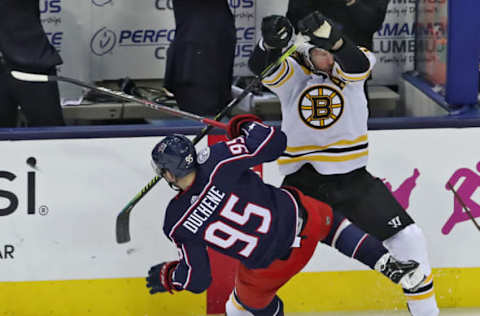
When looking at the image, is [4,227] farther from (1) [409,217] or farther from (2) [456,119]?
(2) [456,119]

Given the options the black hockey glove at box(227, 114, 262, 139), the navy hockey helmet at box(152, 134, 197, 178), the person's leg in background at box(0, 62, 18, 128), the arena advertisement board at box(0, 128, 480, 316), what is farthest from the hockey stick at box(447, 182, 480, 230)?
the person's leg in background at box(0, 62, 18, 128)

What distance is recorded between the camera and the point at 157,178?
3867 mm

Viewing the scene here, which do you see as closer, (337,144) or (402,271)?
(402,271)

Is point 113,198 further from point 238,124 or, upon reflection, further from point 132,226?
point 238,124

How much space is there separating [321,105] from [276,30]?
0.42 metres

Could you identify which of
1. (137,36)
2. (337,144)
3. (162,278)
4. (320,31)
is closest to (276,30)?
(320,31)

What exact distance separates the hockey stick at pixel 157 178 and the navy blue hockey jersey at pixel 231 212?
0.26 m

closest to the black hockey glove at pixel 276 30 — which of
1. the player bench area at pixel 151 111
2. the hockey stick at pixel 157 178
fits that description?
the hockey stick at pixel 157 178

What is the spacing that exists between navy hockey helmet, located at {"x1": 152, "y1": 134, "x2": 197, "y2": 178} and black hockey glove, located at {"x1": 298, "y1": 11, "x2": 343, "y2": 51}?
1.86ft

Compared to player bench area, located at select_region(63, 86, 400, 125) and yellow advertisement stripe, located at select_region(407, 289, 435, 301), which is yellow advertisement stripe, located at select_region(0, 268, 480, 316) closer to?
yellow advertisement stripe, located at select_region(407, 289, 435, 301)

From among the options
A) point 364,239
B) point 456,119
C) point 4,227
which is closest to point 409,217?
point 364,239

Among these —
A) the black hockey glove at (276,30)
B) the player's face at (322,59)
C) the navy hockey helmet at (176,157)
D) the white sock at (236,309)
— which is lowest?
the white sock at (236,309)

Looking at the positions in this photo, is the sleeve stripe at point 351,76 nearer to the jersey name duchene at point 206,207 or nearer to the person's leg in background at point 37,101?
the jersey name duchene at point 206,207

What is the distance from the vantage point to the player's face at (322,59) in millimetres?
3896
